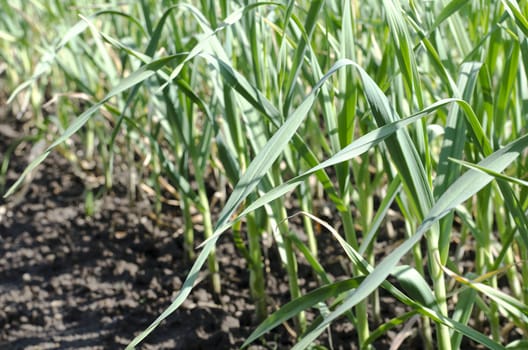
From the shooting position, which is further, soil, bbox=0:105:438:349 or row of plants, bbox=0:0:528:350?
soil, bbox=0:105:438:349

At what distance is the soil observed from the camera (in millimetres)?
1712

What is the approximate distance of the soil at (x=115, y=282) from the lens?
1712 mm

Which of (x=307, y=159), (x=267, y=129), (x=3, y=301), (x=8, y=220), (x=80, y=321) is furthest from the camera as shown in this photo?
(x=8, y=220)

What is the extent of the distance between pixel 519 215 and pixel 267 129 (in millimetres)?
469

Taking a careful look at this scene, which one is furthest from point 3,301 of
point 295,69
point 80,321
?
point 295,69

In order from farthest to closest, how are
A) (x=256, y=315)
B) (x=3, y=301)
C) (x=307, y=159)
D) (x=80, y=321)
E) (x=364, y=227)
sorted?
1. (x=3, y=301)
2. (x=80, y=321)
3. (x=256, y=315)
4. (x=364, y=227)
5. (x=307, y=159)

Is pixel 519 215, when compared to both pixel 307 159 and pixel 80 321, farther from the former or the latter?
pixel 80 321

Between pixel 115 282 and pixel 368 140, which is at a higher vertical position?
pixel 368 140

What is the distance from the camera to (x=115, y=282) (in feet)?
6.51

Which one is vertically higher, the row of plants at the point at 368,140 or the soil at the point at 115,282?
the row of plants at the point at 368,140

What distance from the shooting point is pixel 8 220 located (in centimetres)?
242

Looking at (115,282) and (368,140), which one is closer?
(368,140)

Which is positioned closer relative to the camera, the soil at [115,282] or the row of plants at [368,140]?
the row of plants at [368,140]

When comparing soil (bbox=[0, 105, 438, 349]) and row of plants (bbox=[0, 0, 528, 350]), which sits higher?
row of plants (bbox=[0, 0, 528, 350])
